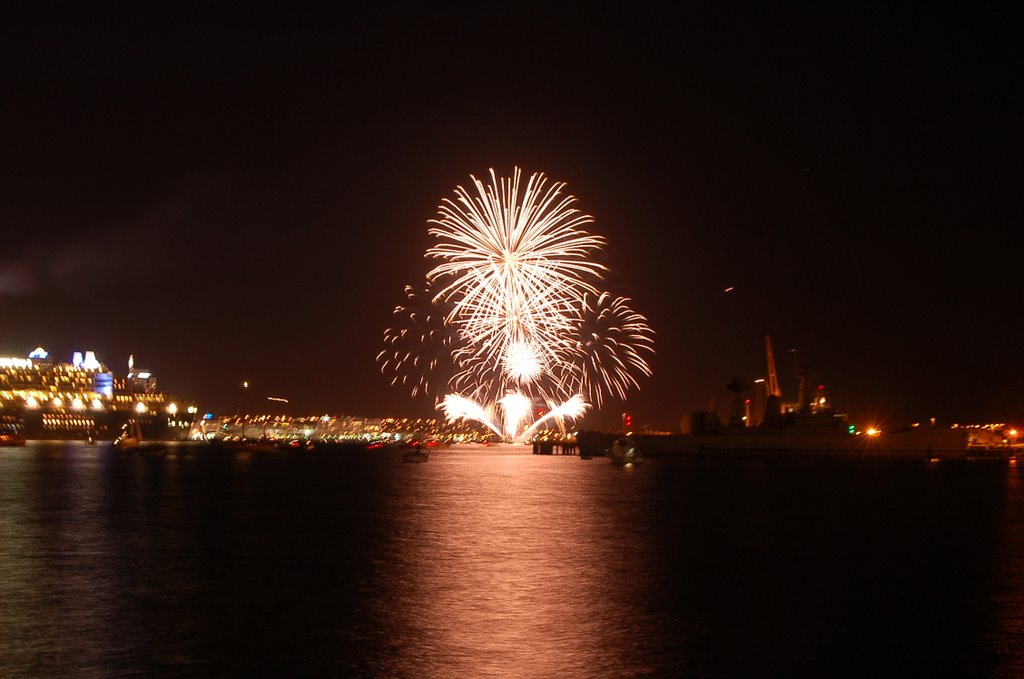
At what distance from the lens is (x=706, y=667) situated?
10125mm

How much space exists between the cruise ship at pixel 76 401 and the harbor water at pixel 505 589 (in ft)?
352

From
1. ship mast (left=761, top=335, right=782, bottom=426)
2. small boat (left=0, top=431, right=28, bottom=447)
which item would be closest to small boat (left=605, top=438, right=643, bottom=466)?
ship mast (left=761, top=335, right=782, bottom=426)

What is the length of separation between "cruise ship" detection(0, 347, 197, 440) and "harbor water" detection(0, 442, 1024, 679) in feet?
352

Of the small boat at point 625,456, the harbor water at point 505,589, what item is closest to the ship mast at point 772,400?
the small boat at point 625,456

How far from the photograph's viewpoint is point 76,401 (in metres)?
132

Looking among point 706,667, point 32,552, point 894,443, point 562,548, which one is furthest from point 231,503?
point 894,443

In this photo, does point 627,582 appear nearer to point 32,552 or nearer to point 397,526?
point 397,526

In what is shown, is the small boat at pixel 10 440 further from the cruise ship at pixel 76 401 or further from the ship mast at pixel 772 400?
the ship mast at pixel 772 400

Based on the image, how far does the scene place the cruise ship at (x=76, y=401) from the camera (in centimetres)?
12644

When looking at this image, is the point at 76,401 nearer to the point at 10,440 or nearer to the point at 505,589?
the point at 10,440

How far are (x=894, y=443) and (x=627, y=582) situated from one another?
75.0 m

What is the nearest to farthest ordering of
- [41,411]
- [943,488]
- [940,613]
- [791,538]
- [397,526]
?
[940,613], [791,538], [397,526], [943,488], [41,411]

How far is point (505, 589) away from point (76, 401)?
132 meters

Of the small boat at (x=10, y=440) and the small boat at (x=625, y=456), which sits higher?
the small boat at (x=10, y=440)
